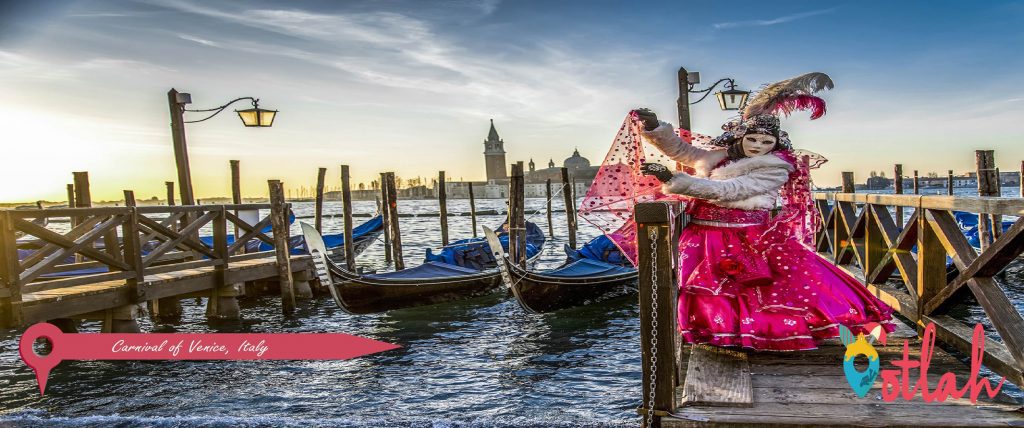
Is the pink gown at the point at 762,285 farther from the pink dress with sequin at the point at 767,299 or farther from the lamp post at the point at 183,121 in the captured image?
the lamp post at the point at 183,121

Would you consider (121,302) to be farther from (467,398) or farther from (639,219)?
(639,219)

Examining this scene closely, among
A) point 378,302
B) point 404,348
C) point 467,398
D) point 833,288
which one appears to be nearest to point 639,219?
point 833,288

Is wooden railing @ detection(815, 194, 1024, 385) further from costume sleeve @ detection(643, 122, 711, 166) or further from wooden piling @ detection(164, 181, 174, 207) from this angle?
wooden piling @ detection(164, 181, 174, 207)

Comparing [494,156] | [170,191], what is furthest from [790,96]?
[494,156]

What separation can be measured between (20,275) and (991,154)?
1033 cm

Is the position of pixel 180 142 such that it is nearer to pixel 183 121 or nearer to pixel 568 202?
pixel 183 121

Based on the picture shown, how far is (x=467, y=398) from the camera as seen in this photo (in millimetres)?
5441

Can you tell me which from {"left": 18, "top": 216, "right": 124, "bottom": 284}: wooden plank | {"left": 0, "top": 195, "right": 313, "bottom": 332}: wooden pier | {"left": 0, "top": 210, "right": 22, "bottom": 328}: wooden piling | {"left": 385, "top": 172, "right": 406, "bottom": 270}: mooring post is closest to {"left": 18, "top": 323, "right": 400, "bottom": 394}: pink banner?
{"left": 0, "top": 195, "right": 313, "bottom": 332}: wooden pier

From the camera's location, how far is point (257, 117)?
878 cm

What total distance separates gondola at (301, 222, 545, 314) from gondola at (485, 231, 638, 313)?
0.64m

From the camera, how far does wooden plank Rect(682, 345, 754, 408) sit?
2502 mm

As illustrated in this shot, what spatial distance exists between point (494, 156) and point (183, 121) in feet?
335

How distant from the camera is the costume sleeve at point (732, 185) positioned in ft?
9.21

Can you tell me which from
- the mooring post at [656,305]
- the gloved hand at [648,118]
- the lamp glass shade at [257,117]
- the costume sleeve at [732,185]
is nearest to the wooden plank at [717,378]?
the mooring post at [656,305]
